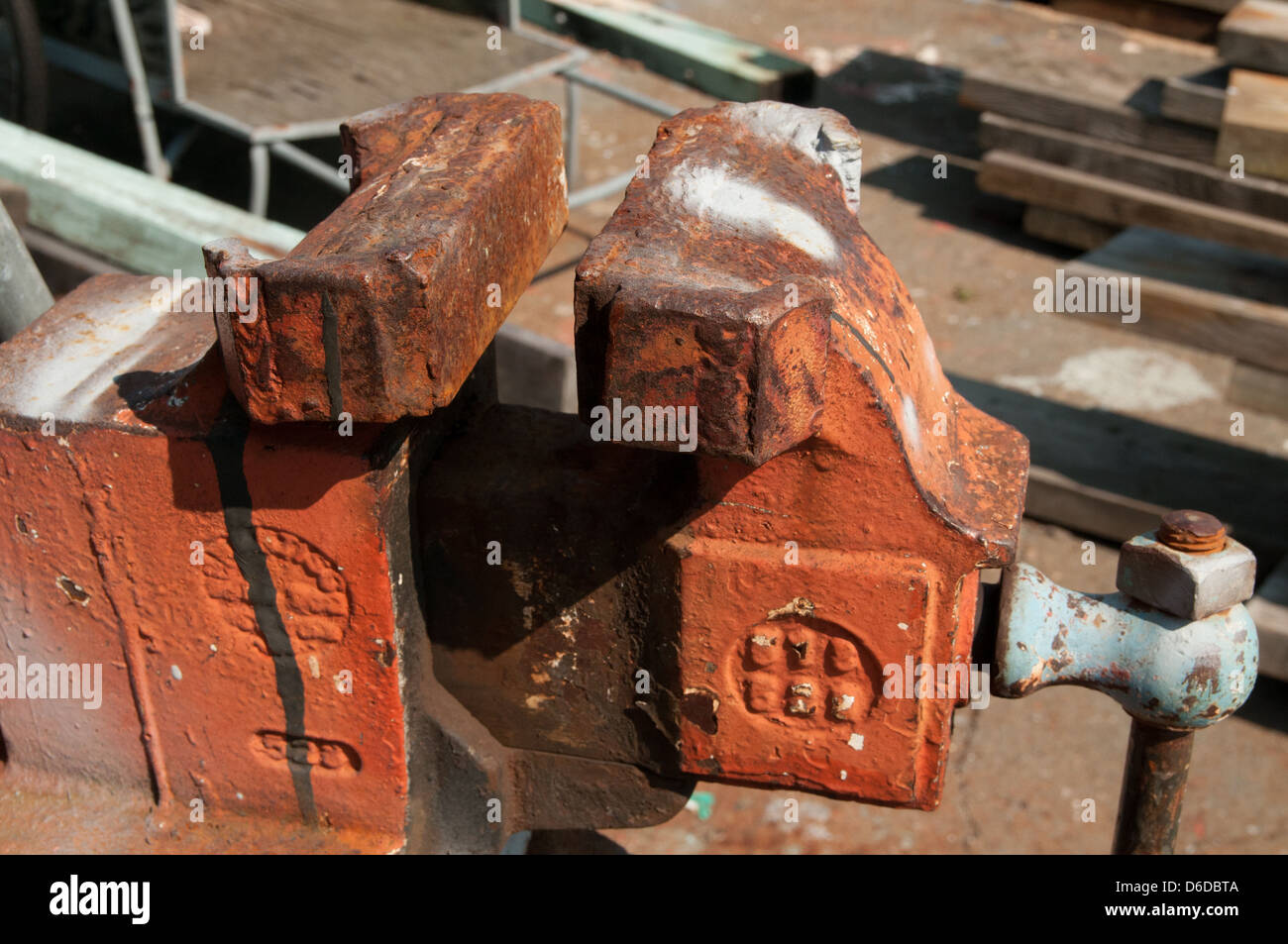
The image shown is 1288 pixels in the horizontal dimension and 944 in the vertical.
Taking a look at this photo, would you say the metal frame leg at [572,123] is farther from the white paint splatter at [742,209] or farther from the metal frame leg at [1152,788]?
the metal frame leg at [1152,788]

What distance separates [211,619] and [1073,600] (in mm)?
1055

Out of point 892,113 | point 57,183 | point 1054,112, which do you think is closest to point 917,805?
point 57,183

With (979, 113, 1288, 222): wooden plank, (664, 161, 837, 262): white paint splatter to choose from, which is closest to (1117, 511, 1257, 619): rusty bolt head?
(664, 161, 837, 262): white paint splatter

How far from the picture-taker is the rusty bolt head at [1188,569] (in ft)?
4.93


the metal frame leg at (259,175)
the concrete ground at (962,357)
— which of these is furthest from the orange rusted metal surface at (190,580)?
the metal frame leg at (259,175)

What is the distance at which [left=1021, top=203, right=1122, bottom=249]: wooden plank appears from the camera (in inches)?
225

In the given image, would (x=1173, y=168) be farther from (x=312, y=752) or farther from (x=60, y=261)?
(x=312, y=752)

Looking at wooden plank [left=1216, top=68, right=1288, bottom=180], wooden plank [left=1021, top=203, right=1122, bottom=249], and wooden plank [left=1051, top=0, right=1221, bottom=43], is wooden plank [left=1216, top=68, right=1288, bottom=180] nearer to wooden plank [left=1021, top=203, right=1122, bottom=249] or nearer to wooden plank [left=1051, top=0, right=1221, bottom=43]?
wooden plank [left=1021, top=203, right=1122, bottom=249]

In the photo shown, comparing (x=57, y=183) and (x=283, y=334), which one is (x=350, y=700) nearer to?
→ (x=283, y=334)

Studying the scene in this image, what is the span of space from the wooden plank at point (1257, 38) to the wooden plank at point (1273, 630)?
150 cm

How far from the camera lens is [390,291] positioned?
4.12 feet

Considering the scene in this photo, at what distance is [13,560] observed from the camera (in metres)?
1.64

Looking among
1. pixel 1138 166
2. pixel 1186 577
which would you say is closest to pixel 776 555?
pixel 1186 577

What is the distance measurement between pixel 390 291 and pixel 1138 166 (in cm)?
438
